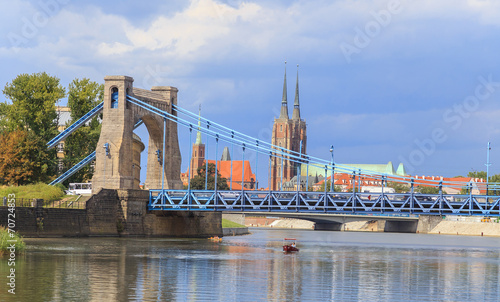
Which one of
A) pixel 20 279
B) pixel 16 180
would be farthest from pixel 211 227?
pixel 20 279

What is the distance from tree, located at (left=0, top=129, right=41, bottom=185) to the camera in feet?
263

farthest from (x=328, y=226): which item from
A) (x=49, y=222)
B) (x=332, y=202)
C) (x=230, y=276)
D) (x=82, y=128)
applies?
(x=230, y=276)

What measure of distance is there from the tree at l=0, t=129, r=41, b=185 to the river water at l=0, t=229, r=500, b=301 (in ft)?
74.2

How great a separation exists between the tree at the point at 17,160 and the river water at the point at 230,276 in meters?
22.6

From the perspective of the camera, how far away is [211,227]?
278 ft

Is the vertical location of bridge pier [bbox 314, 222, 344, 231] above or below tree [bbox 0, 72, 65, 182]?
below

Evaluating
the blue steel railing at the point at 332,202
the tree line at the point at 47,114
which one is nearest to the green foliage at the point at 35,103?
the tree line at the point at 47,114

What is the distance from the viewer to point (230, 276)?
131ft

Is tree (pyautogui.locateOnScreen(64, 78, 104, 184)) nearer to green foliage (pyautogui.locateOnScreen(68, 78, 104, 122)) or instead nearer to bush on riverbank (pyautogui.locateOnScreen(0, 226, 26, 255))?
green foliage (pyautogui.locateOnScreen(68, 78, 104, 122))

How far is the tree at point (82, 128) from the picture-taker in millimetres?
93562

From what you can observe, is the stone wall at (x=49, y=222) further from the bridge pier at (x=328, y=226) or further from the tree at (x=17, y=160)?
the bridge pier at (x=328, y=226)

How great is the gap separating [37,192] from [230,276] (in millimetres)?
37476

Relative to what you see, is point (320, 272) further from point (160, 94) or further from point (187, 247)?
point (160, 94)

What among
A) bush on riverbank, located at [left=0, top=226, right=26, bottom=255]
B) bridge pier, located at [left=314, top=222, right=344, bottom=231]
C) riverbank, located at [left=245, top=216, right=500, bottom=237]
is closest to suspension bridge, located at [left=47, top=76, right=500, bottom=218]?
bush on riverbank, located at [left=0, top=226, right=26, bottom=255]
